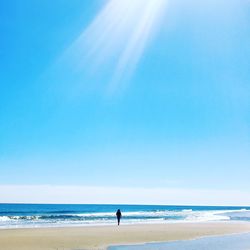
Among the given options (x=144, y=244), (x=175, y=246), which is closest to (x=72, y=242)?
(x=144, y=244)

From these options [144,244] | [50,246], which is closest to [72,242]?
[50,246]

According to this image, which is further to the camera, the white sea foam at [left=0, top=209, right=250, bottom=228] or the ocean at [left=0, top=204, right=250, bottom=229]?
the ocean at [left=0, top=204, right=250, bottom=229]

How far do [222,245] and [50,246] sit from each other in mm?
9696

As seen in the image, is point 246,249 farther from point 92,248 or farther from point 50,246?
point 50,246

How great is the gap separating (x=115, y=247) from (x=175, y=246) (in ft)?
11.3

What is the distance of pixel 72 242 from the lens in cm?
2553

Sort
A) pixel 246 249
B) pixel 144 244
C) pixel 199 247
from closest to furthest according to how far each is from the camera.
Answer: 1. pixel 246 249
2. pixel 199 247
3. pixel 144 244

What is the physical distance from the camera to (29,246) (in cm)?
2345

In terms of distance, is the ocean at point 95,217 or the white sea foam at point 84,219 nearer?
the white sea foam at point 84,219

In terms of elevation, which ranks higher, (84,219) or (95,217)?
(95,217)

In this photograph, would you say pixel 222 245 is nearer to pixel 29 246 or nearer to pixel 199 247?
pixel 199 247

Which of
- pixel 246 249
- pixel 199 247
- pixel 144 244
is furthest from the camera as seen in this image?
pixel 144 244

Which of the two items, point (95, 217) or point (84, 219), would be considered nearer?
point (84, 219)

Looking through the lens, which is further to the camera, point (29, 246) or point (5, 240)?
point (5, 240)
